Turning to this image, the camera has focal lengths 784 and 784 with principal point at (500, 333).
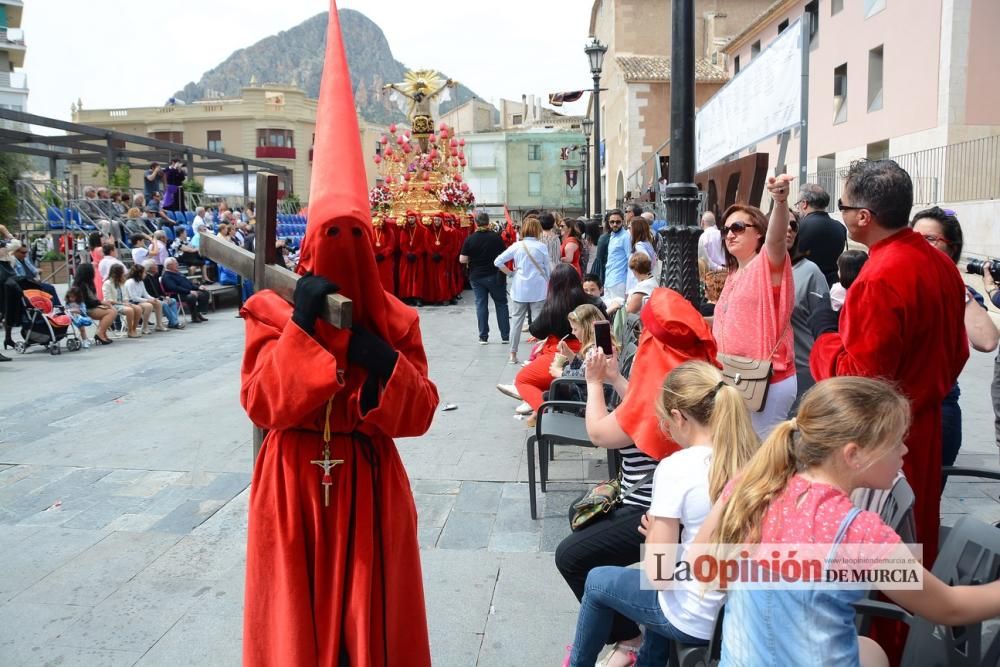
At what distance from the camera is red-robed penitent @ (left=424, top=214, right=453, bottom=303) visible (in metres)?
15.7

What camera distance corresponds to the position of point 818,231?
16.4 feet

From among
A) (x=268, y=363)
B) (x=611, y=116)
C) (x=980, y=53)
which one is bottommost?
(x=268, y=363)

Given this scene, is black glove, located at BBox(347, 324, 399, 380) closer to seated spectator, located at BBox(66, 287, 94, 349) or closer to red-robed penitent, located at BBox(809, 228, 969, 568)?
red-robed penitent, located at BBox(809, 228, 969, 568)

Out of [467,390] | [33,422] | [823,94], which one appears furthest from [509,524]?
[823,94]

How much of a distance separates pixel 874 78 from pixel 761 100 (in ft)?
46.1

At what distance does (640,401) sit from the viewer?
3.13 m

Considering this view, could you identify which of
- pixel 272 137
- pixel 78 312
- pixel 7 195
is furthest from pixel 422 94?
pixel 272 137

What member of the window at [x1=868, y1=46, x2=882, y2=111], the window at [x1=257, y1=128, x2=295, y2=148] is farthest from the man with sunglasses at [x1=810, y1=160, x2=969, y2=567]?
the window at [x1=257, y1=128, x2=295, y2=148]

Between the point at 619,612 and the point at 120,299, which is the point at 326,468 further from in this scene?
the point at 120,299

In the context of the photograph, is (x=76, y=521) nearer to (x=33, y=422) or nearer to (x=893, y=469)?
(x=33, y=422)

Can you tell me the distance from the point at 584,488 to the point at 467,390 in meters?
3.21

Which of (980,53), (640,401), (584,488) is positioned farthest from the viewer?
(980,53)

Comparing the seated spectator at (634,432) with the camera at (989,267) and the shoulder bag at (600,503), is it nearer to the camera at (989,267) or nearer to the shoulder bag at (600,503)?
the shoulder bag at (600,503)

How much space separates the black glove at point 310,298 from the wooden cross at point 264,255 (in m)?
0.02
